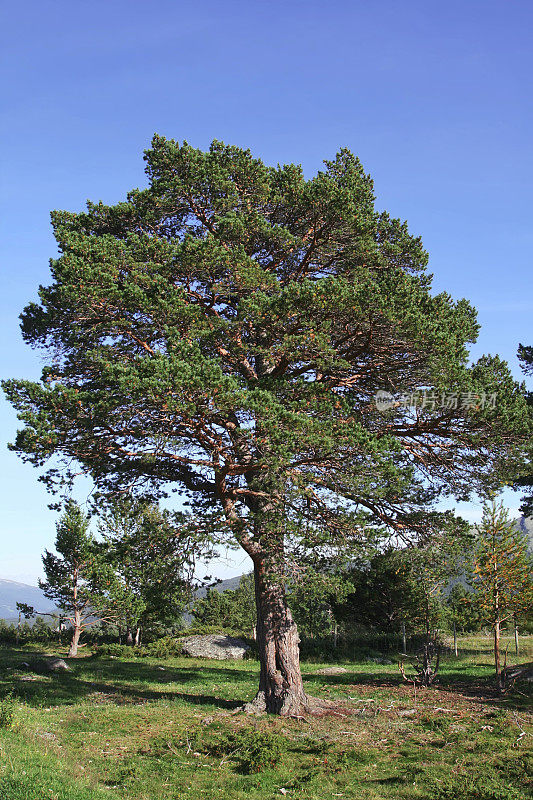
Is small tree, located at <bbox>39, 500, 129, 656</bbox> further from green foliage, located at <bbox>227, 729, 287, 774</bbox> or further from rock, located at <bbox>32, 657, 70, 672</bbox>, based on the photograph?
green foliage, located at <bbox>227, 729, 287, 774</bbox>

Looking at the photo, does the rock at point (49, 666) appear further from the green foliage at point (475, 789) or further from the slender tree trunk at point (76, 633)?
the green foliage at point (475, 789)

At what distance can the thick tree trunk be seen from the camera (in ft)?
45.6

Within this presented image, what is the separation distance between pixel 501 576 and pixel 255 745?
1017 cm

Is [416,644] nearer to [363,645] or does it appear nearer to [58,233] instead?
[363,645]

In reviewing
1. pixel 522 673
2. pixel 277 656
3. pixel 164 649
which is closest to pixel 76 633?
pixel 164 649

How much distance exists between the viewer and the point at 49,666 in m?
22.5

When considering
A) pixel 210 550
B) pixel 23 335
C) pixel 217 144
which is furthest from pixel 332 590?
pixel 217 144

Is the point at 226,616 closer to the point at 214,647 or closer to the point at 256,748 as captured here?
the point at 214,647

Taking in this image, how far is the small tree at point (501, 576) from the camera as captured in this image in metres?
17.2

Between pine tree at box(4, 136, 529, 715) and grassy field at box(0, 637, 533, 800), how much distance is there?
2.25m

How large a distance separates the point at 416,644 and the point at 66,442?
100ft

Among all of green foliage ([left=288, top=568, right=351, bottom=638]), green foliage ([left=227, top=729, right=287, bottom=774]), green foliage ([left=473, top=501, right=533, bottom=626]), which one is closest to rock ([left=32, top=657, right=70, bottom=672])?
green foliage ([left=227, top=729, right=287, bottom=774])

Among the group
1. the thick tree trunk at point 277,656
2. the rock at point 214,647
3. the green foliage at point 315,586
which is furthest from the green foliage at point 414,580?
the rock at point 214,647

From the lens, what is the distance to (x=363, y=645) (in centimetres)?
3606
